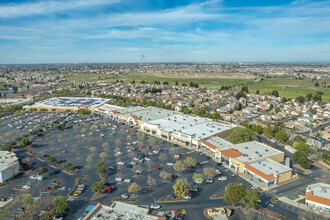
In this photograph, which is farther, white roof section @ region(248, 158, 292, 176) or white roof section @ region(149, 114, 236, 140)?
white roof section @ region(149, 114, 236, 140)

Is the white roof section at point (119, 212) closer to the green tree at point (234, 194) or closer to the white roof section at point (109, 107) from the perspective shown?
the green tree at point (234, 194)

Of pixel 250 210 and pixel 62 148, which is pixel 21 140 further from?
pixel 250 210

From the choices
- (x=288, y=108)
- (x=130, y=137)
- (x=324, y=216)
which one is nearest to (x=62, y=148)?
(x=130, y=137)

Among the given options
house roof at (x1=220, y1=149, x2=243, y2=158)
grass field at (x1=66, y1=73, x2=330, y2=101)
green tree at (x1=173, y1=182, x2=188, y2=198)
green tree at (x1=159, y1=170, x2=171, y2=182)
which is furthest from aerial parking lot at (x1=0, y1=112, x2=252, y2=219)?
grass field at (x1=66, y1=73, x2=330, y2=101)

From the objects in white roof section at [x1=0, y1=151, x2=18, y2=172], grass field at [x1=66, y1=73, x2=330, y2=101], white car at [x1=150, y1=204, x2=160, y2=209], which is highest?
grass field at [x1=66, y1=73, x2=330, y2=101]

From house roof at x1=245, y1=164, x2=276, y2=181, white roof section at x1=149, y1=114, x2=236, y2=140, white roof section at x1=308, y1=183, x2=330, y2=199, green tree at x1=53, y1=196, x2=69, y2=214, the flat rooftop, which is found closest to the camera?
the flat rooftop

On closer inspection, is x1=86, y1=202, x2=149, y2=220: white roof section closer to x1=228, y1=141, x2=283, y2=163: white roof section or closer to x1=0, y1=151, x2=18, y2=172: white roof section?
x1=0, y1=151, x2=18, y2=172: white roof section

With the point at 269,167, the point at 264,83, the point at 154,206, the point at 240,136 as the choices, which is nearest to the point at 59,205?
the point at 154,206

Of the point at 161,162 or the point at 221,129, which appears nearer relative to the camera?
the point at 161,162
